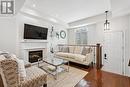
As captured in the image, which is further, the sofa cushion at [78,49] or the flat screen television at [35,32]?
the sofa cushion at [78,49]

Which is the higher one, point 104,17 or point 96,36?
point 104,17

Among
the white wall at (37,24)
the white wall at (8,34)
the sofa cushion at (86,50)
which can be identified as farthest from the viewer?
the sofa cushion at (86,50)

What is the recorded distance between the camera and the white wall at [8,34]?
3659 mm

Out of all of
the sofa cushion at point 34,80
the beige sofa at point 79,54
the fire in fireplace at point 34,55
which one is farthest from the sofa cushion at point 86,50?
the sofa cushion at point 34,80

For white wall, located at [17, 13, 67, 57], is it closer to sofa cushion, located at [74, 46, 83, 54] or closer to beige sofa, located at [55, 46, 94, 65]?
beige sofa, located at [55, 46, 94, 65]

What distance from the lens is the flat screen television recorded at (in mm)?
4531

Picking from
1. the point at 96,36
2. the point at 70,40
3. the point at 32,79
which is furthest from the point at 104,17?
the point at 32,79

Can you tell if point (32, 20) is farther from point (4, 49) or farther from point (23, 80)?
point (23, 80)

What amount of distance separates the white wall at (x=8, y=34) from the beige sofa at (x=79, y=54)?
264cm

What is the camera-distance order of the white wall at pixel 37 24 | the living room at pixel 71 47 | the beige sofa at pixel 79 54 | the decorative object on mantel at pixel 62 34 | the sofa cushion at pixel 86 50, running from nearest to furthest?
the living room at pixel 71 47 → the white wall at pixel 37 24 → the beige sofa at pixel 79 54 → the sofa cushion at pixel 86 50 → the decorative object on mantel at pixel 62 34

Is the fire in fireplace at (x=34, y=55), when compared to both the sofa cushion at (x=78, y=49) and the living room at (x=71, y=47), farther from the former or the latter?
the sofa cushion at (x=78, y=49)

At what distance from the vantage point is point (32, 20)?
4.91m

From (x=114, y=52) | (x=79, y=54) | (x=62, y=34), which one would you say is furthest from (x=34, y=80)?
(x=62, y=34)

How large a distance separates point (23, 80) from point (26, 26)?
315 centimetres
